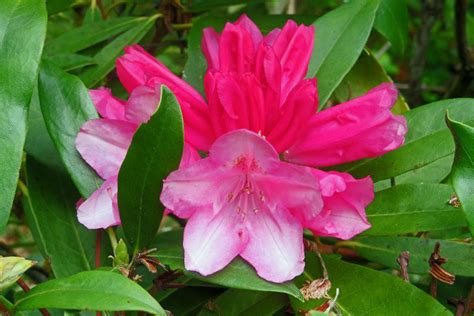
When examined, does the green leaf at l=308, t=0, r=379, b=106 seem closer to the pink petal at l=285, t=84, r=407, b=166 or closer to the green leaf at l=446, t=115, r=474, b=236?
the pink petal at l=285, t=84, r=407, b=166

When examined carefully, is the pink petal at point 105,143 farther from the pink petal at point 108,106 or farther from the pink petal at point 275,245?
the pink petal at point 275,245

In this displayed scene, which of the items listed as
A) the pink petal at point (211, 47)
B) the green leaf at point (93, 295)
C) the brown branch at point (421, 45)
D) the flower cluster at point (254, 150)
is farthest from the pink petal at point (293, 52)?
the brown branch at point (421, 45)

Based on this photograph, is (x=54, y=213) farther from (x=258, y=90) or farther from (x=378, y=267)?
(x=378, y=267)

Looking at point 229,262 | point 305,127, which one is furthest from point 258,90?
point 229,262

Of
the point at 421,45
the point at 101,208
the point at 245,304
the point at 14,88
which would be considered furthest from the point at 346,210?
the point at 421,45

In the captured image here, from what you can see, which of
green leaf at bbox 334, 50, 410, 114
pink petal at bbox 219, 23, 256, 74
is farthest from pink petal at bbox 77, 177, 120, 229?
green leaf at bbox 334, 50, 410, 114
